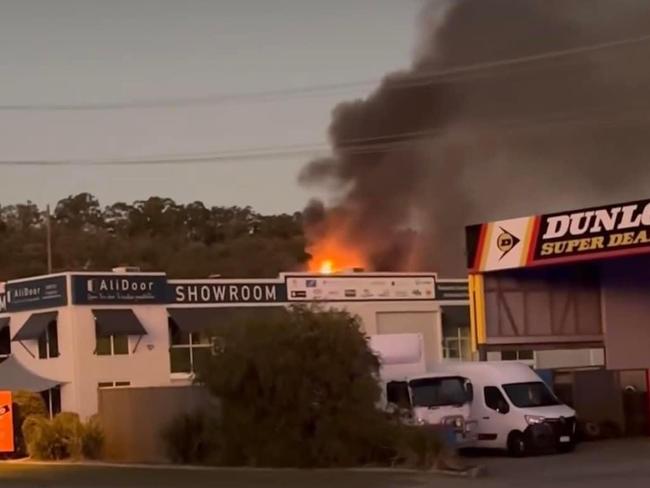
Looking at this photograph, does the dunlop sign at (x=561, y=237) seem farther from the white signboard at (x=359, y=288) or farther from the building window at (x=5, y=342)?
the building window at (x=5, y=342)

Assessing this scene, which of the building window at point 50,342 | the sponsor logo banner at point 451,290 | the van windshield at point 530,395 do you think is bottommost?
the van windshield at point 530,395

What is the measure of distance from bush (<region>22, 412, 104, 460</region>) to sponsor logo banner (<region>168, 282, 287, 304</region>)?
47.5 feet

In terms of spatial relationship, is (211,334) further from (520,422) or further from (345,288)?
(345,288)

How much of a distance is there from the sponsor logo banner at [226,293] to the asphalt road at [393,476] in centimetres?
1855

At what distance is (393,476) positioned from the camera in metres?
23.7

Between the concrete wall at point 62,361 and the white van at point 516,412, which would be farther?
the concrete wall at point 62,361

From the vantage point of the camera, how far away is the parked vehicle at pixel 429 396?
1131 inches

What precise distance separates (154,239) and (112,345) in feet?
200

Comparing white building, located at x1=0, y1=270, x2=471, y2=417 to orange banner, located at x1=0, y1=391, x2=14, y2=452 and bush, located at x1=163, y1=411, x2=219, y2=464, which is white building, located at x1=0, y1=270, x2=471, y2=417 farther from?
bush, located at x1=163, y1=411, x2=219, y2=464

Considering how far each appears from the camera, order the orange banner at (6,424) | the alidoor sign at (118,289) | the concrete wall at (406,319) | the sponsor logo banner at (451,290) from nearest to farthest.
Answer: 1. the orange banner at (6,424)
2. the alidoor sign at (118,289)
3. the concrete wall at (406,319)
4. the sponsor logo banner at (451,290)

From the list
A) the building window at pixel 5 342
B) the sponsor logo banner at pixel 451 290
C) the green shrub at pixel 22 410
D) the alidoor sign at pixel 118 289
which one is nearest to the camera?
the green shrub at pixel 22 410

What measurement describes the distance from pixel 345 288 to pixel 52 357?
11614 millimetres

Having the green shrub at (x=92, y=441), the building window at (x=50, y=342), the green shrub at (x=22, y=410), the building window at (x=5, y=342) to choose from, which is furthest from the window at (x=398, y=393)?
the building window at (x=5, y=342)

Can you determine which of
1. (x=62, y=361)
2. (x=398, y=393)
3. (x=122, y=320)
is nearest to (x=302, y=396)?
(x=398, y=393)
